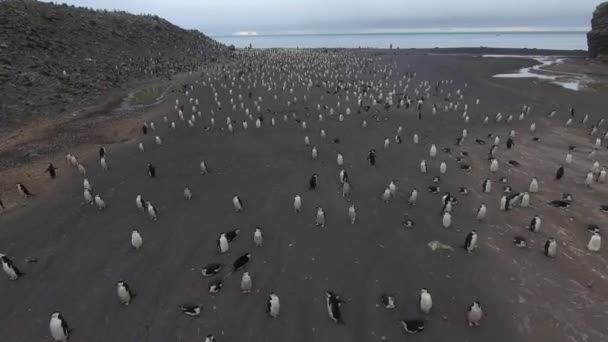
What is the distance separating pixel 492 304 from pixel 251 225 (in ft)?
24.5

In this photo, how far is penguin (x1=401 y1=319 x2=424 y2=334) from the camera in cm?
973

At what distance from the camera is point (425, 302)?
10172 mm

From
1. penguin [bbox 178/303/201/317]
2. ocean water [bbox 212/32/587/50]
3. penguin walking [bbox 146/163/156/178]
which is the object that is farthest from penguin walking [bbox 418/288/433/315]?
ocean water [bbox 212/32/587/50]

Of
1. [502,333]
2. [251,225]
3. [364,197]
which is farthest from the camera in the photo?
[364,197]

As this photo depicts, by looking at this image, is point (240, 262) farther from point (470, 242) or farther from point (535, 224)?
point (535, 224)

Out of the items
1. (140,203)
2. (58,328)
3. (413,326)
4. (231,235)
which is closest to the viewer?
(58,328)

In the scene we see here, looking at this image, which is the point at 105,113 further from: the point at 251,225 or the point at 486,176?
the point at 486,176

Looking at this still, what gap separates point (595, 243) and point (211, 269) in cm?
1076

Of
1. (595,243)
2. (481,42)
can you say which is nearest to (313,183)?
(595,243)

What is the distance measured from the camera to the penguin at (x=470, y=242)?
40.8ft

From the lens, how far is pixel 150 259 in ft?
41.7

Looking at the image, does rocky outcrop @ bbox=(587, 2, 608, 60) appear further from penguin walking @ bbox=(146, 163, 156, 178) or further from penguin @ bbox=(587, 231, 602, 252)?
penguin walking @ bbox=(146, 163, 156, 178)

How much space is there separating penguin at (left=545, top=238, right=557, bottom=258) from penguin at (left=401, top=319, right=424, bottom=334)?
16.2 feet

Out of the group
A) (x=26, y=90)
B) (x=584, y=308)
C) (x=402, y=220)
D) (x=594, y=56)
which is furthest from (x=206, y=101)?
(x=594, y=56)
